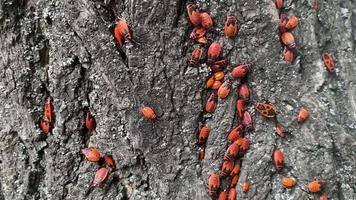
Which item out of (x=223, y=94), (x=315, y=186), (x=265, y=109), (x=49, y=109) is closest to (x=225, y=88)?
(x=223, y=94)

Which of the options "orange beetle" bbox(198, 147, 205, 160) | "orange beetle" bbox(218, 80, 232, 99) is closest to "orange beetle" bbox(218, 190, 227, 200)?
"orange beetle" bbox(198, 147, 205, 160)

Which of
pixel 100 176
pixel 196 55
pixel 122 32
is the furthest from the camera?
pixel 100 176

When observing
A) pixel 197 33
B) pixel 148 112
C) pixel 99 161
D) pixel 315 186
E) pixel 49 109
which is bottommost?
pixel 315 186

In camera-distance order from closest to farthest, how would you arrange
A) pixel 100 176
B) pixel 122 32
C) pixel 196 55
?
pixel 122 32
pixel 196 55
pixel 100 176

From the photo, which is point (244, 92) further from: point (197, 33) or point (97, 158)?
point (97, 158)

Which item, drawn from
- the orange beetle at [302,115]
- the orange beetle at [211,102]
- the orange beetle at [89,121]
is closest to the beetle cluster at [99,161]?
the orange beetle at [89,121]

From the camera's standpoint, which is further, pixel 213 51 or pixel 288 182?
pixel 288 182

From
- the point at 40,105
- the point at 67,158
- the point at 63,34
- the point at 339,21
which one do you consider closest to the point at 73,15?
the point at 63,34

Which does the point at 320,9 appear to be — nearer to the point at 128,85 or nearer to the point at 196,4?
the point at 196,4

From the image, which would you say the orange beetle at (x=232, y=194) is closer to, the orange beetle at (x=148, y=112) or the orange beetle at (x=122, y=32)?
the orange beetle at (x=148, y=112)
